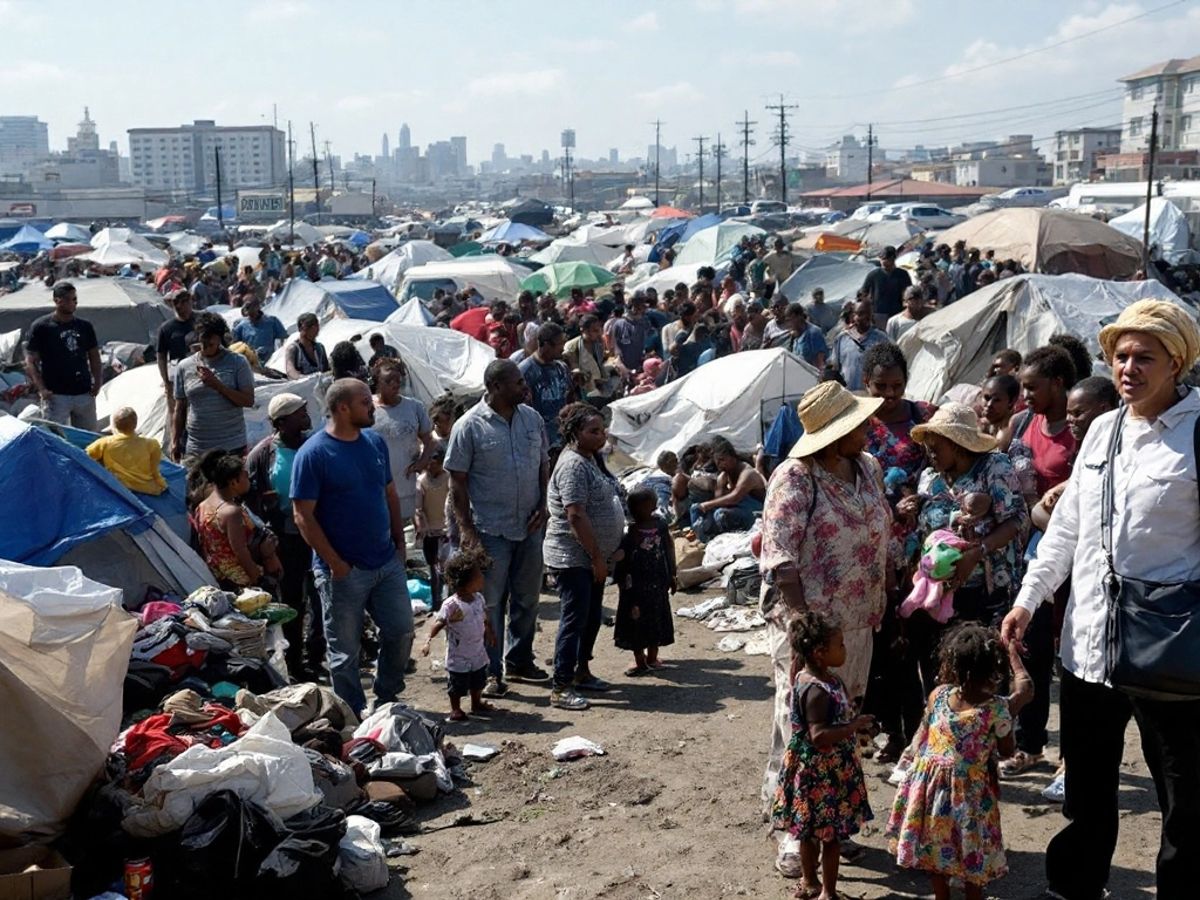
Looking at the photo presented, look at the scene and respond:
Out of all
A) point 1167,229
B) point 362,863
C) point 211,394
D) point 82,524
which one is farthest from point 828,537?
point 1167,229

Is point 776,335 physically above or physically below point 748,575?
above

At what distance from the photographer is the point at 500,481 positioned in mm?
7176

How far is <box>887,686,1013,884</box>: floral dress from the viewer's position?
4.40 m

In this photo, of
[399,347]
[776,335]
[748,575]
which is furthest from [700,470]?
[399,347]

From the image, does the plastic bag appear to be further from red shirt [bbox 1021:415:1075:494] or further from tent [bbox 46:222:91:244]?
tent [bbox 46:222:91:244]

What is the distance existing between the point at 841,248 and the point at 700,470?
24060 mm

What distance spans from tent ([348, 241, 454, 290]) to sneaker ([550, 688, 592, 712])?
A: 941 inches

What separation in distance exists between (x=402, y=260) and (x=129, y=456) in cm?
2424

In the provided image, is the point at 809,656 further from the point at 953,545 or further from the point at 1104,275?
the point at 1104,275

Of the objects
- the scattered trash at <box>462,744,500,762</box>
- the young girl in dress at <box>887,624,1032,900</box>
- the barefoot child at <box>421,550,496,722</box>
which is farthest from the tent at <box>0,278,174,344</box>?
the young girl in dress at <box>887,624,1032,900</box>

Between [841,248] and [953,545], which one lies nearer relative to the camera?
[953,545]

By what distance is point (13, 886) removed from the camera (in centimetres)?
440

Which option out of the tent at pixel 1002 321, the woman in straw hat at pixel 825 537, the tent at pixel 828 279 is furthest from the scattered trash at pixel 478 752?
the tent at pixel 828 279

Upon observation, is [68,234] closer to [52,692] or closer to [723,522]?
[723,522]
